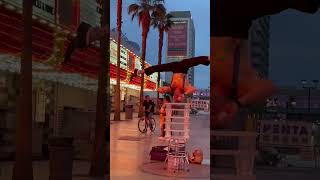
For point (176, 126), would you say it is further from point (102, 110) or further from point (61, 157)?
point (61, 157)

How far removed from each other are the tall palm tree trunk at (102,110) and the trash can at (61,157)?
6.4 inches

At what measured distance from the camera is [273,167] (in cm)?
312

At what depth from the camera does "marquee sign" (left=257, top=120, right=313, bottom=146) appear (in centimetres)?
305

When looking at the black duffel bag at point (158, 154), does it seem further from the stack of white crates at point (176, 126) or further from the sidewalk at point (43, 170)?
the sidewalk at point (43, 170)

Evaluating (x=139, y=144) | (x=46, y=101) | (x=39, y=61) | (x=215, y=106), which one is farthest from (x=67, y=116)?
(x=139, y=144)

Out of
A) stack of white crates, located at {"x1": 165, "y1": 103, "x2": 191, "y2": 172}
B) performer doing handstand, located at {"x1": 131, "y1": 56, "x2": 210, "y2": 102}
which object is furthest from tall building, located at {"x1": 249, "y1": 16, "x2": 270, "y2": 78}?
stack of white crates, located at {"x1": 165, "y1": 103, "x2": 191, "y2": 172}

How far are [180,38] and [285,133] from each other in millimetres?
2840

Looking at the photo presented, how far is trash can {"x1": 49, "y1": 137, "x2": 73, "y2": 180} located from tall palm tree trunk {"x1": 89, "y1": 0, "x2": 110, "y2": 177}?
0.53 feet

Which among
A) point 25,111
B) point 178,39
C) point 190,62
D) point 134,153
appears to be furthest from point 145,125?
point 25,111

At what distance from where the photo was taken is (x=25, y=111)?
9.89ft

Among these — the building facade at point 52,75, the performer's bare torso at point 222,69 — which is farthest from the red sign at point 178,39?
the performer's bare torso at point 222,69

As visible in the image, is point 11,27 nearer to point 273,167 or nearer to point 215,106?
point 215,106

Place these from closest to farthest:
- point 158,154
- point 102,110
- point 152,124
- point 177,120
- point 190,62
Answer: point 102,110 < point 190,62 < point 177,120 < point 158,154 < point 152,124

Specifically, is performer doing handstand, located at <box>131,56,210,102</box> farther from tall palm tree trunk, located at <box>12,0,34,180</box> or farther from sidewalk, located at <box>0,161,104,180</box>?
tall palm tree trunk, located at <box>12,0,34,180</box>
